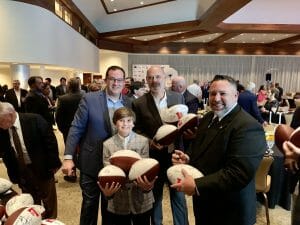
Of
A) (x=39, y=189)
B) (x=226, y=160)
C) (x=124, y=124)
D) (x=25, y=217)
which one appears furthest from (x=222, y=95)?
(x=39, y=189)

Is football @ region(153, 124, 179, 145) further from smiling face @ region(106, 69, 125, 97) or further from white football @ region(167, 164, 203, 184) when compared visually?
smiling face @ region(106, 69, 125, 97)

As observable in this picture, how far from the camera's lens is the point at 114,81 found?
2.21 meters

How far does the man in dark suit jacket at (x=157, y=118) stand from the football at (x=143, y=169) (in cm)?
53

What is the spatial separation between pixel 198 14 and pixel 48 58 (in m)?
5.36

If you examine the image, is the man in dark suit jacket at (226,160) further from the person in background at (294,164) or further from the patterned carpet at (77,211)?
the patterned carpet at (77,211)

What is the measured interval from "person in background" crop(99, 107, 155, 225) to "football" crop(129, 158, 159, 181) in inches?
11.3

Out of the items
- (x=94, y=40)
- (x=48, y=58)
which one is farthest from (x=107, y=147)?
(x=94, y=40)

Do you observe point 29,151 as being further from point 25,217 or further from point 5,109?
point 25,217

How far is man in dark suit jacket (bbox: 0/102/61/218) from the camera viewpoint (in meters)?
2.23

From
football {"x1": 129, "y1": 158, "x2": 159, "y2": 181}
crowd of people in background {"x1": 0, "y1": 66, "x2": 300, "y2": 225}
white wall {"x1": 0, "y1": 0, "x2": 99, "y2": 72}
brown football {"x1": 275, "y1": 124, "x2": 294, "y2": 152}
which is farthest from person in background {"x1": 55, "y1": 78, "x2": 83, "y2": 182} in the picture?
brown football {"x1": 275, "y1": 124, "x2": 294, "y2": 152}

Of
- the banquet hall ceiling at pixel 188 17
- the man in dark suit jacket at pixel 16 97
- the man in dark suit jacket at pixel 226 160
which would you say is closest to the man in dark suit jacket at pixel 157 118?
the man in dark suit jacket at pixel 226 160

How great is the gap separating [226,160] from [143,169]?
0.47m

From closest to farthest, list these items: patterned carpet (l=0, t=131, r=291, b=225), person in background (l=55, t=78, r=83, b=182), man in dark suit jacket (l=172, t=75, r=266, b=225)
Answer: man in dark suit jacket (l=172, t=75, r=266, b=225) < patterned carpet (l=0, t=131, r=291, b=225) < person in background (l=55, t=78, r=83, b=182)

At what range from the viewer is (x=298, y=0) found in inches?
344
